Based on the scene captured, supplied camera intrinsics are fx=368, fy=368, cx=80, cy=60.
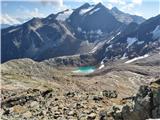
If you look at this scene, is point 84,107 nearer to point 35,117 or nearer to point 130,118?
point 35,117

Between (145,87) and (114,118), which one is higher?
(145,87)

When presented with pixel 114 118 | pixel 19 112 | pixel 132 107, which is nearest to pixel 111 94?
pixel 19 112

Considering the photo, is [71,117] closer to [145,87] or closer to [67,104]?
[67,104]

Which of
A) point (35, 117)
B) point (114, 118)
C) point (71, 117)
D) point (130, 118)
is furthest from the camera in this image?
point (35, 117)

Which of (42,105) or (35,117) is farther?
(42,105)

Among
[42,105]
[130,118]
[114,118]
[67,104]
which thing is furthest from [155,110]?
[42,105]

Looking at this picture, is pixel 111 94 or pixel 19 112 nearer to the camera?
pixel 19 112

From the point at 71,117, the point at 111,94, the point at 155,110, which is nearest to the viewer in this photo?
the point at 155,110

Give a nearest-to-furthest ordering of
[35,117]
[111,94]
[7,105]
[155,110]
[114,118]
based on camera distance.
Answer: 1. [155,110]
2. [114,118]
3. [35,117]
4. [111,94]
5. [7,105]

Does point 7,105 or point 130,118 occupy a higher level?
point 7,105
